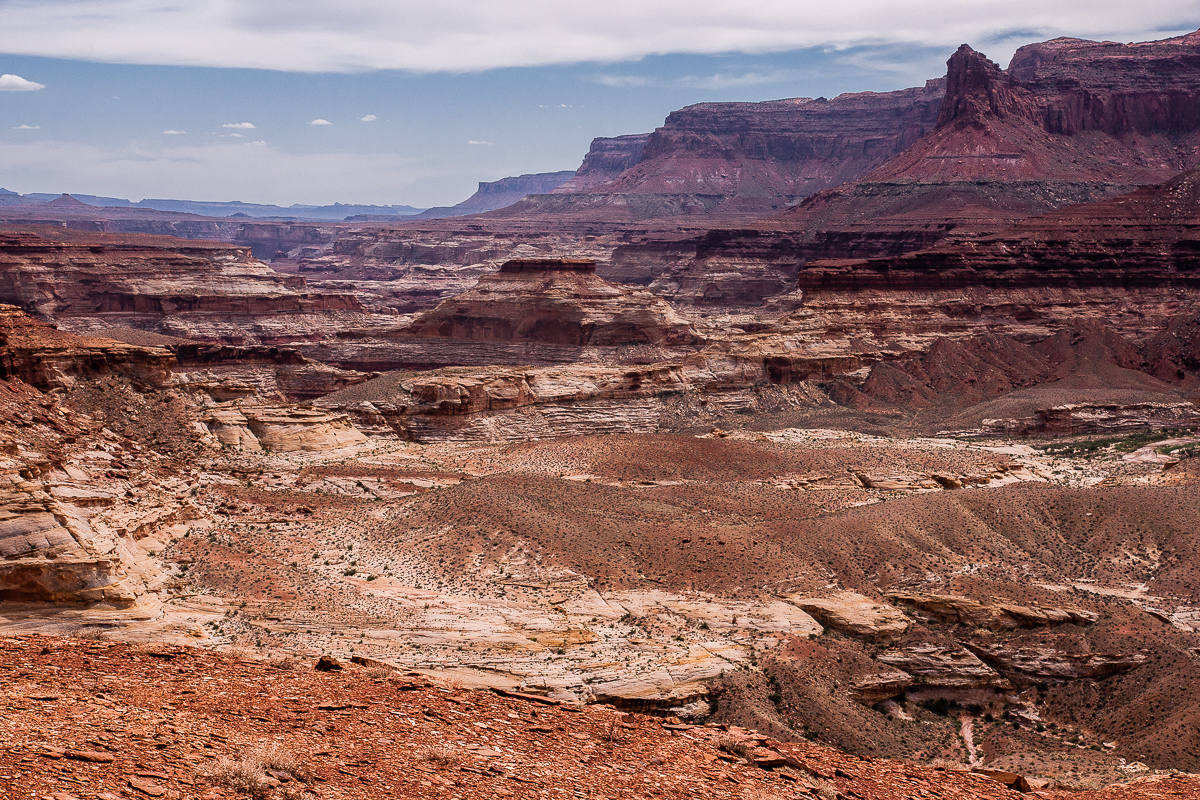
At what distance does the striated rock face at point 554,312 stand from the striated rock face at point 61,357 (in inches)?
2032

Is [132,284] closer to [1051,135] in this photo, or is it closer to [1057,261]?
[1057,261]

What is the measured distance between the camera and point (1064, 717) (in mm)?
27594

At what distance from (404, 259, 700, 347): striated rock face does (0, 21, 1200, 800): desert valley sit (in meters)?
0.53

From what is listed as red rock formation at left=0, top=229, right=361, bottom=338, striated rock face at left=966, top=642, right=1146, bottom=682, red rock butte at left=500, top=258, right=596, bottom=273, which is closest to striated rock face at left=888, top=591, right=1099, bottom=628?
striated rock face at left=966, top=642, right=1146, bottom=682

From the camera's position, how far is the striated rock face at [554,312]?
9494 centimetres

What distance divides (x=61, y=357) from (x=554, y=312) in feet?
190

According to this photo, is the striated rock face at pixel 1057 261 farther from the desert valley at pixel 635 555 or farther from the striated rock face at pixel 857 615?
the striated rock face at pixel 857 615

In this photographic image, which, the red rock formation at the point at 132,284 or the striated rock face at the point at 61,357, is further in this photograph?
the red rock formation at the point at 132,284

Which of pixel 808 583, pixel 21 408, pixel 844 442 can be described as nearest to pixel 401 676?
pixel 808 583

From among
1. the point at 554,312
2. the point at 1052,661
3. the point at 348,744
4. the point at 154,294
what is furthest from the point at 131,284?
the point at 348,744

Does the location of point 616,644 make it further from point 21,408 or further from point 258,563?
point 21,408

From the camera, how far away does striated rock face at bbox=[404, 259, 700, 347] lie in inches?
3738

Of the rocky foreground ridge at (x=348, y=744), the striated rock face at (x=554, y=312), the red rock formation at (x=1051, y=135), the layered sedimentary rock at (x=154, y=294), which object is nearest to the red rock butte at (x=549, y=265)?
the striated rock face at (x=554, y=312)

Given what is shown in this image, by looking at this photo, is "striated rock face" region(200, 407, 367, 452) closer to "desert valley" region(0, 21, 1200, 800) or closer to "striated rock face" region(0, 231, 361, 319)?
"desert valley" region(0, 21, 1200, 800)
